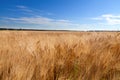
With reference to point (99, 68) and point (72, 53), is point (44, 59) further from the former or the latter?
point (99, 68)

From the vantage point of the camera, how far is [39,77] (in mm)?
2375

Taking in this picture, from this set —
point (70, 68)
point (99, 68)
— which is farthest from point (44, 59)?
point (99, 68)

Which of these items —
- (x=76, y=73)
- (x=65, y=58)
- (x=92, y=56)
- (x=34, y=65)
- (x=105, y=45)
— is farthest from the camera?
(x=105, y=45)

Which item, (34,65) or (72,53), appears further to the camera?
(72,53)

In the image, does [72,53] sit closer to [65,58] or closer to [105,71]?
[65,58]

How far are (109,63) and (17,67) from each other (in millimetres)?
1528

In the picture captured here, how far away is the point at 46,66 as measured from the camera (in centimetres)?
264

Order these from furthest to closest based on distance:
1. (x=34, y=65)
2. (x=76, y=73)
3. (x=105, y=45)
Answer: (x=105, y=45) < (x=76, y=73) < (x=34, y=65)

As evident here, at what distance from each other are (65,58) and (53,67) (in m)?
0.38

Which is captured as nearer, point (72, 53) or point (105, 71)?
point (105, 71)

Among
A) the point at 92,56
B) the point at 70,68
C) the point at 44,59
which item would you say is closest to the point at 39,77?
the point at 44,59

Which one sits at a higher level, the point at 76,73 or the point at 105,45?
the point at 105,45

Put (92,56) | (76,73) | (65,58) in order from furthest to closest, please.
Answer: (92,56)
(65,58)
(76,73)

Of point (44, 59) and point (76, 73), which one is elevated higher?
point (44, 59)
